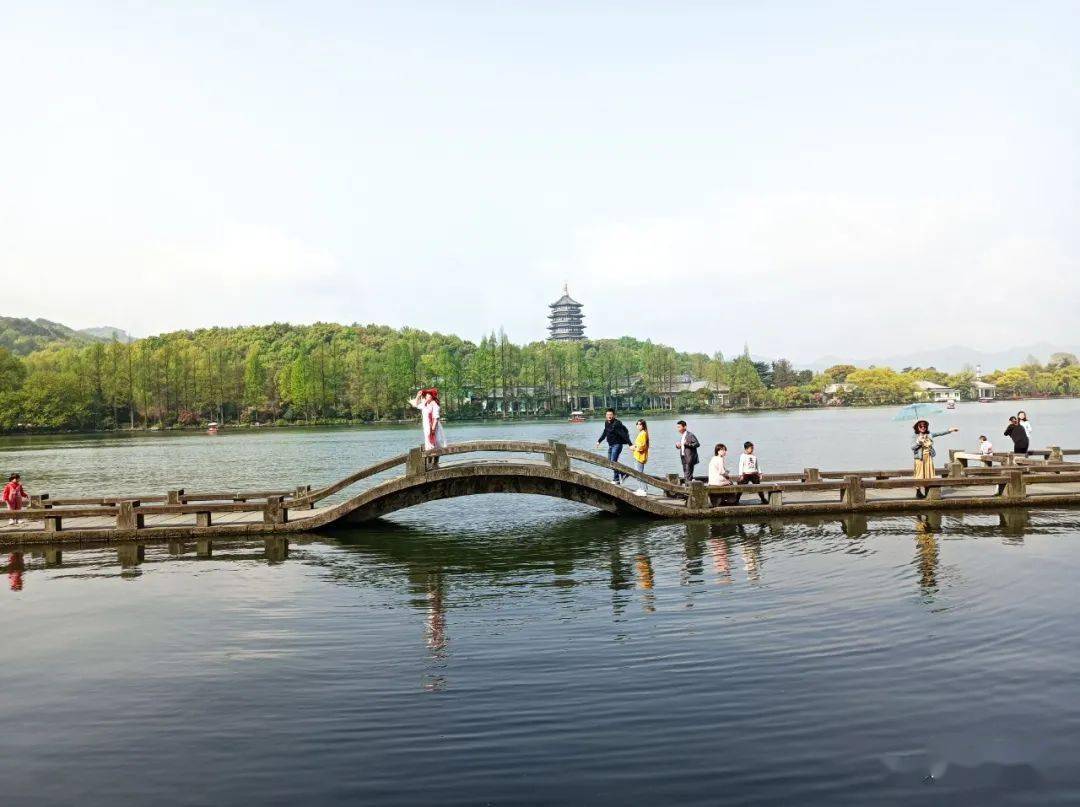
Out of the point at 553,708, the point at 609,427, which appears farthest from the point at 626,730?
the point at 609,427

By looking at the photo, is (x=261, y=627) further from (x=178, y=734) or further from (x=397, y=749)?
(x=397, y=749)

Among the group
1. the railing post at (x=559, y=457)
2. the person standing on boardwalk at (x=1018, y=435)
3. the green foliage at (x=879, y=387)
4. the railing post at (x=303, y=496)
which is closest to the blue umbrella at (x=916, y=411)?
the person standing on boardwalk at (x=1018, y=435)

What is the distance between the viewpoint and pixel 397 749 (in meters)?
7.38

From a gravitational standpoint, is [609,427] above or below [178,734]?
above

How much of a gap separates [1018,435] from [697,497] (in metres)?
11.8

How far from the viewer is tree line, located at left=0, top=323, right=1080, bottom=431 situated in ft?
380

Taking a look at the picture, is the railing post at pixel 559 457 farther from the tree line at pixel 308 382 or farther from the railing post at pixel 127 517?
the tree line at pixel 308 382

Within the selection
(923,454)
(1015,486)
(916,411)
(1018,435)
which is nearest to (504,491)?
(923,454)

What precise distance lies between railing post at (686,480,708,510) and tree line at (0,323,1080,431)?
107 metres

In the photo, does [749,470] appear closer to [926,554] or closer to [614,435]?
[614,435]

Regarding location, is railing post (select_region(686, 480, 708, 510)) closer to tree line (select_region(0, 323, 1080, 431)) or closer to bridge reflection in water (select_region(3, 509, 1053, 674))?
bridge reflection in water (select_region(3, 509, 1053, 674))

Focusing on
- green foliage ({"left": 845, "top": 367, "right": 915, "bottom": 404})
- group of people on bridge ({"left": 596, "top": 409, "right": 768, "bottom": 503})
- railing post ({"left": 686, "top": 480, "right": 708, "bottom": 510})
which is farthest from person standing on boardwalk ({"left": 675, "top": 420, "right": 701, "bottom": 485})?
green foliage ({"left": 845, "top": 367, "right": 915, "bottom": 404})

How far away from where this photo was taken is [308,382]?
406 ft

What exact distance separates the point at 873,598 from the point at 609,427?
10742 mm
